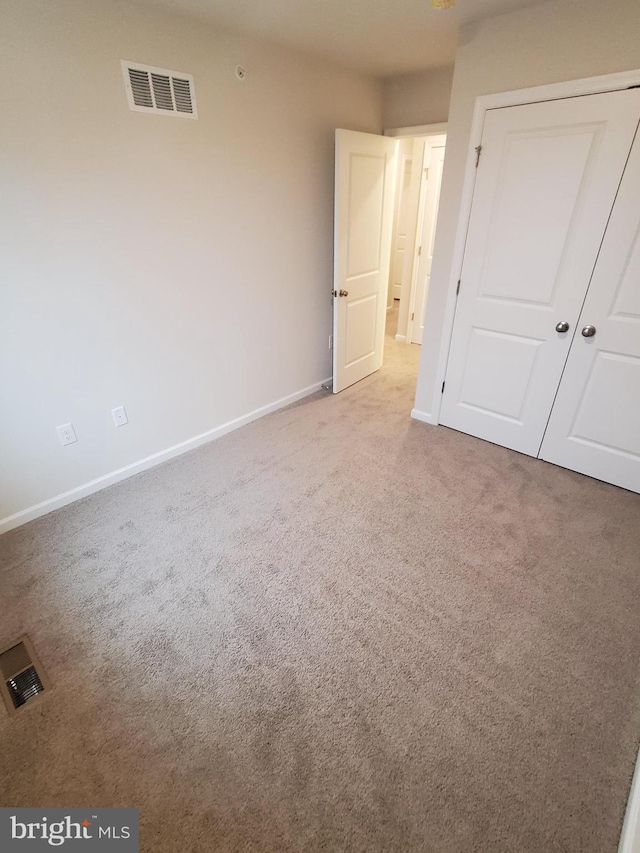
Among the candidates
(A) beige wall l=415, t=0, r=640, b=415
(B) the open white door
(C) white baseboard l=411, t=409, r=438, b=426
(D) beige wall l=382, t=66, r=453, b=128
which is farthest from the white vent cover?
(C) white baseboard l=411, t=409, r=438, b=426

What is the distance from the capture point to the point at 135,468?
2629 millimetres

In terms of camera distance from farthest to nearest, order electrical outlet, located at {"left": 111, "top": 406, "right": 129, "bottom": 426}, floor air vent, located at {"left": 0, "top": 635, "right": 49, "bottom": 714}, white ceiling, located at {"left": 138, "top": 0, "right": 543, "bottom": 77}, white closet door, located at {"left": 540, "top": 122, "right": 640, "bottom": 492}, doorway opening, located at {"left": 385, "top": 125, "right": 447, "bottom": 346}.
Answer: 1. doorway opening, located at {"left": 385, "top": 125, "right": 447, "bottom": 346}
2. electrical outlet, located at {"left": 111, "top": 406, "right": 129, "bottom": 426}
3. white closet door, located at {"left": 540, "top": 122, "right": 640, "bottom": 492}
4. white ceiling, located at {"left": 138, "top": 0, "right": 543, "bottom": 77}
5. floor air vent, located at {"left": 0, "top": 635, "right": 49, "bottom": 714}

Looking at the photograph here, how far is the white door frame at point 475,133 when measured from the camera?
6.17ft

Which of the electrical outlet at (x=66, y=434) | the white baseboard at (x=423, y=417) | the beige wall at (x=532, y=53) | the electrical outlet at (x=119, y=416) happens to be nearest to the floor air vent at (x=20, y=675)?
the electrical outlet at (x=66, y=434)

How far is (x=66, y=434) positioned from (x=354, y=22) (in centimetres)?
271

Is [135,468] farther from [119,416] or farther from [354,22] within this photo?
[354,22]

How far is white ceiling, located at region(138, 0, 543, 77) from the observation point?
6.32ft

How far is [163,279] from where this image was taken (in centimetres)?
239

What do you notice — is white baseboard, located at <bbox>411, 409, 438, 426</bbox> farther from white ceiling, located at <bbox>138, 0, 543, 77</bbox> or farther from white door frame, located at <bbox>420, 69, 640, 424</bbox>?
white ceiling, located at <bbox>138, 0, 543, 77</bbox>

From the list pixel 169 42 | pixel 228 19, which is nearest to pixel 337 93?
pixel 228 19

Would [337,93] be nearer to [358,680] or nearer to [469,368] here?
[469,368]

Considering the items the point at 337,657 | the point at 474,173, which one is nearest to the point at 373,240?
the point at 474,173

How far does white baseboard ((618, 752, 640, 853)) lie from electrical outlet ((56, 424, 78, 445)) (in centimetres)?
271

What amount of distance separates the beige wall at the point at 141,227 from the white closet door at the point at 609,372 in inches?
78.8
